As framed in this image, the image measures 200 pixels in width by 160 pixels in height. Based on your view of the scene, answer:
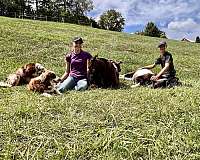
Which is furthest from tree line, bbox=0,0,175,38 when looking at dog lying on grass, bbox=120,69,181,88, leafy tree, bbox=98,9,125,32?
dog lying on grass, bbox=120,69,181,88

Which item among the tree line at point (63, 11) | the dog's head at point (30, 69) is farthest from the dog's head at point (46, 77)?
the tree line at point (63, 11)

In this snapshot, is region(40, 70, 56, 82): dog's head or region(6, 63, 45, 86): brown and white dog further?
region(6, 63, 45, 86): brown and white dog

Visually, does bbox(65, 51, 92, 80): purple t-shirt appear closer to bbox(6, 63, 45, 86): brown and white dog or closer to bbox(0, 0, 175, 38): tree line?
bbox(6, 63, 45, 86): brown and white dog

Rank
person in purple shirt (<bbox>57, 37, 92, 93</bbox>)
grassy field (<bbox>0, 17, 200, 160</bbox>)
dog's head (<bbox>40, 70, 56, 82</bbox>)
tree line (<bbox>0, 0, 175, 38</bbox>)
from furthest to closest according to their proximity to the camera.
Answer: tree line (<bbox>0, 0, 175, 38</bbox>) < person in purple shirt (<bbox>57, 37, 92, 93</bbox>) < dog's head (<bbox>40, 70, 56, 82</bbox>) < grassy field (<bbox>0, 17, 200, 160</bbox>)

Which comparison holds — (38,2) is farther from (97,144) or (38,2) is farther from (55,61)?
(97,144)

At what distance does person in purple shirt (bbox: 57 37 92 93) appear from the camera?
11445 mm

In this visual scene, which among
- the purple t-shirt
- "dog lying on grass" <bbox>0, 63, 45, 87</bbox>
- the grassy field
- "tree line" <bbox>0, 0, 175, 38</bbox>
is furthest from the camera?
"tree line" <bbox>0, 0, 175, 38</bbox>

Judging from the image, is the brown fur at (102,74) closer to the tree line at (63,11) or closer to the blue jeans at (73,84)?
the blue jeans at (73,84)

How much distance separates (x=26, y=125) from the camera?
7.38 metres

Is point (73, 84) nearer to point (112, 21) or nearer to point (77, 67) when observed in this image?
point (77, 67)

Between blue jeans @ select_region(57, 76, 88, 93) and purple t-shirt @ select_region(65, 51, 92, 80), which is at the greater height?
purple t-shirt @ select_region(65, 51, 92, 80)

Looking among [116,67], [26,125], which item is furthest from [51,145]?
[116,67]

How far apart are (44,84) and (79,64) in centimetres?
152

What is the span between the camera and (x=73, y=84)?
11453 mm
